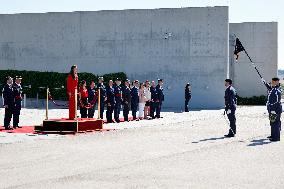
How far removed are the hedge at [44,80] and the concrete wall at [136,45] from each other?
1.62 meters

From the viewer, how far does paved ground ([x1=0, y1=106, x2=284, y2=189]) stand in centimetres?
970

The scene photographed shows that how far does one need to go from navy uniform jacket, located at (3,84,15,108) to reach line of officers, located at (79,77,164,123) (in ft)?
9.52

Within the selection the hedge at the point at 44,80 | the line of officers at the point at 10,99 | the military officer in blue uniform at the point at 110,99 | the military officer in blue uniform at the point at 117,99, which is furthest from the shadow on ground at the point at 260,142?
the hedge at the point at 44,80

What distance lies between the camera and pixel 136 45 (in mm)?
39000

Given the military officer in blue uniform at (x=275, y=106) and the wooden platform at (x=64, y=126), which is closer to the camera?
the military officer in blue uniform at (x=275, y=106)

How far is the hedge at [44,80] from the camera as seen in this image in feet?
125

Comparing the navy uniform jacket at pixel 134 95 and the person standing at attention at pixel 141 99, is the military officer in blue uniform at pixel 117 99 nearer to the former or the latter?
the navy uniform jacket at pixel 134 95

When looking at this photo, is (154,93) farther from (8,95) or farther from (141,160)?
(141,160)

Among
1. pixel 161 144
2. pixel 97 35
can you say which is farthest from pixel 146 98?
pixel 97 35

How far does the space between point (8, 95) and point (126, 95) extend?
21.8 feet

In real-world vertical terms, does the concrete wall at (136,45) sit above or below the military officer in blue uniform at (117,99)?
above

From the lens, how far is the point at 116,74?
37.9m

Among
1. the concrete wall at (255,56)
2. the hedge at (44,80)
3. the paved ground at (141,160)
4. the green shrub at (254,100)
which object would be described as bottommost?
the paved ground at (141,160)

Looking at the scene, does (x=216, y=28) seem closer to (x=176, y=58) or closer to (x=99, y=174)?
(x=176, y=58)
